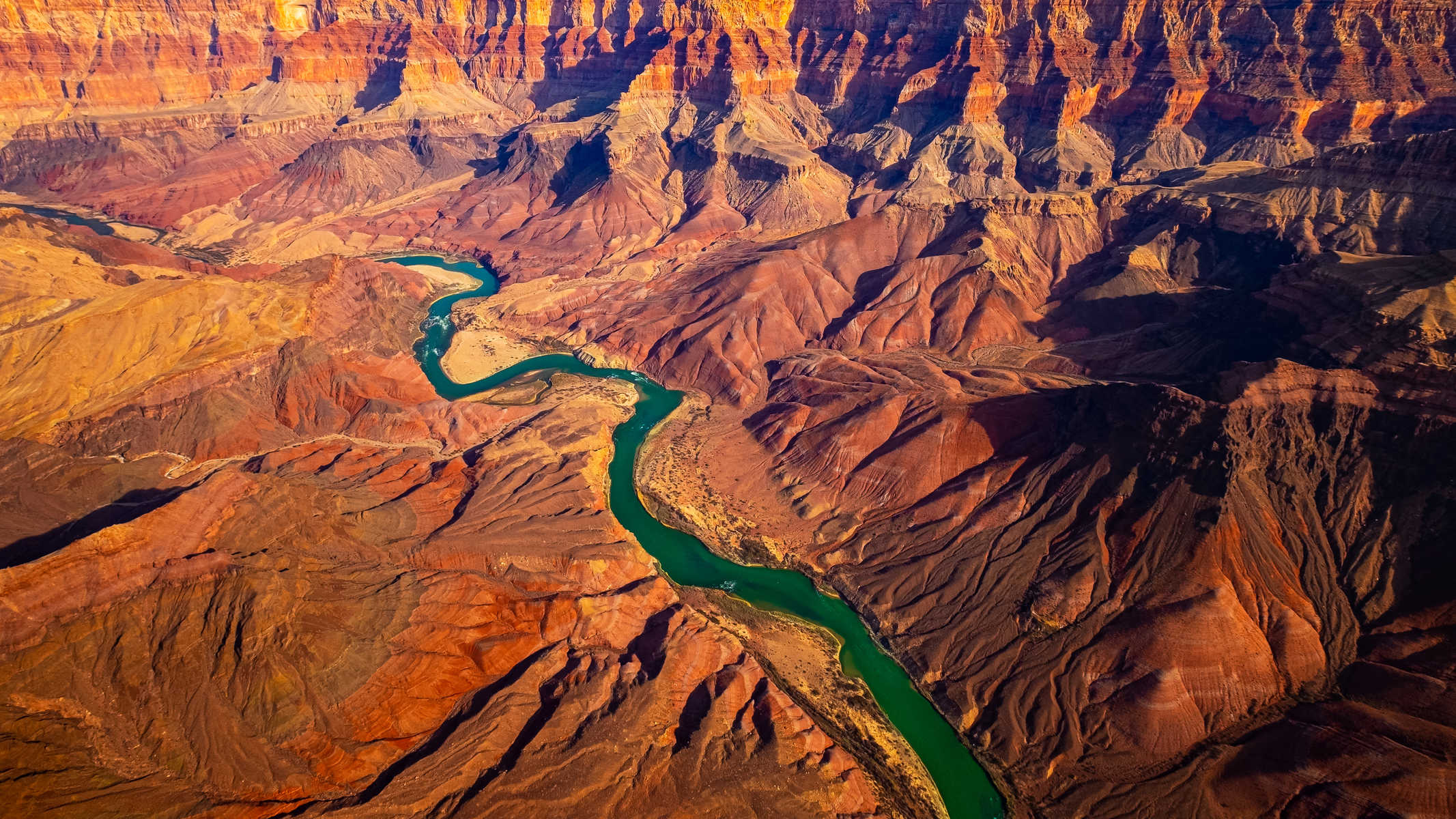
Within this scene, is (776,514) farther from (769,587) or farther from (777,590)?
(777,590)

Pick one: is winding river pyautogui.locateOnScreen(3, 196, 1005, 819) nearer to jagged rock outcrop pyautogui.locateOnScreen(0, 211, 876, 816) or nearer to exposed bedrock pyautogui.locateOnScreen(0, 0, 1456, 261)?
jagged rock outcrop pyautogui.locateOnScreen(0, 211, 876, 816)

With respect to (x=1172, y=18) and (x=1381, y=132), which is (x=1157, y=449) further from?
(x=1172, y=18)

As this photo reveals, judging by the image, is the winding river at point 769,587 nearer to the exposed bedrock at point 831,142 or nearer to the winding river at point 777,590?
the winding river at point 777,590

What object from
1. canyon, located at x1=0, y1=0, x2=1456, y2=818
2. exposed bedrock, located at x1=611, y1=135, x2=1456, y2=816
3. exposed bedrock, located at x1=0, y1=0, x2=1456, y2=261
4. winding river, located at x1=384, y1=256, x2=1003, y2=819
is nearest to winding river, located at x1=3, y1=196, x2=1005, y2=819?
winding river, located at x1=384, y1=256, x2=1003, y2=819

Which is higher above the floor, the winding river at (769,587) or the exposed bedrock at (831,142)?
the exposed bedrock at (831,142)

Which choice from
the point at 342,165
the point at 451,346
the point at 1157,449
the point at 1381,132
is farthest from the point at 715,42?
the point at 1157,449

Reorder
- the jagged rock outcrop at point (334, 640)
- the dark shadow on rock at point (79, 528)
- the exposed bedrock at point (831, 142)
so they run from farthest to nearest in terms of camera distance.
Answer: the exposed bedrock at point (831, 142) → the dark shadow on rock at point (79, 528) → the jagged rock outcrop at point (334, 640)

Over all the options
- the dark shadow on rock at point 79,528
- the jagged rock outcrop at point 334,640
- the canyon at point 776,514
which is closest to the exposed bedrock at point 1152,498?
the canyon at point 776,514
